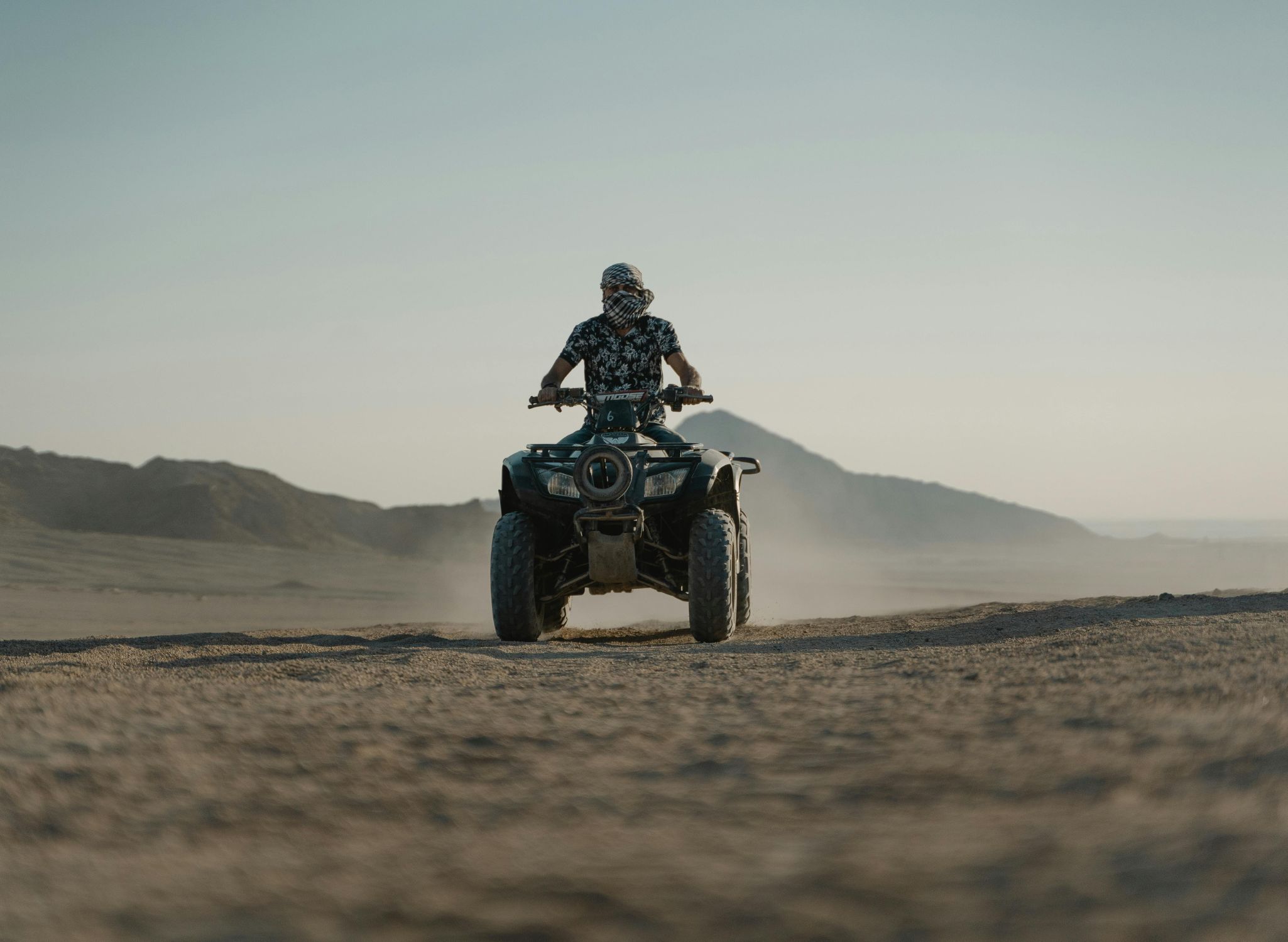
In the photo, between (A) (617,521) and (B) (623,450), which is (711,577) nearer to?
(A) (617,521)

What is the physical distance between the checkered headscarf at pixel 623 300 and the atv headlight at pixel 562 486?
134cm

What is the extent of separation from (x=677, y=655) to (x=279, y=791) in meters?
2.96

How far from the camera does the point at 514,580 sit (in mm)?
6703

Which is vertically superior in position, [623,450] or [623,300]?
[623,300]

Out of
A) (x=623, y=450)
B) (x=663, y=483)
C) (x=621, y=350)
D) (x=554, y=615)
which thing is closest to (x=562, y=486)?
(x=623, y=450)

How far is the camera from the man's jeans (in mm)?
7129

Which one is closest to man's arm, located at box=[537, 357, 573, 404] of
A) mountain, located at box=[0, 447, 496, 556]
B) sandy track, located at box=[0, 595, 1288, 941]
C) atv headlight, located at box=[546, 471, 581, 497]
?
atv headlight, located at box=[546, 471, 581, 497]

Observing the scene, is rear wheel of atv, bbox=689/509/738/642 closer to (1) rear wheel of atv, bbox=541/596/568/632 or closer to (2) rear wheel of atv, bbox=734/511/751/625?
(2) rear wheel of atv, bbox=734/511/751/625

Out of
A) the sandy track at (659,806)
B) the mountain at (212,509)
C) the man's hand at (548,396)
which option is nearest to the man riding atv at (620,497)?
the man's hand at (548,396)

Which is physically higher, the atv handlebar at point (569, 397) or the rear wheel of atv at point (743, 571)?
the atv handlebar at point (569, 397)

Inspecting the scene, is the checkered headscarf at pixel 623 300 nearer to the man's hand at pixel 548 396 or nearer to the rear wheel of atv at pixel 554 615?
the man's hand at pixel 548 396

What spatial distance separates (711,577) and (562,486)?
107cm

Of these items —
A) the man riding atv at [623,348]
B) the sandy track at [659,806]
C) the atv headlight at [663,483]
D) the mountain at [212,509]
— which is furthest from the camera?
the mountain at [212,509]

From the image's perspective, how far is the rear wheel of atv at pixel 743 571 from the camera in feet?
25.5
